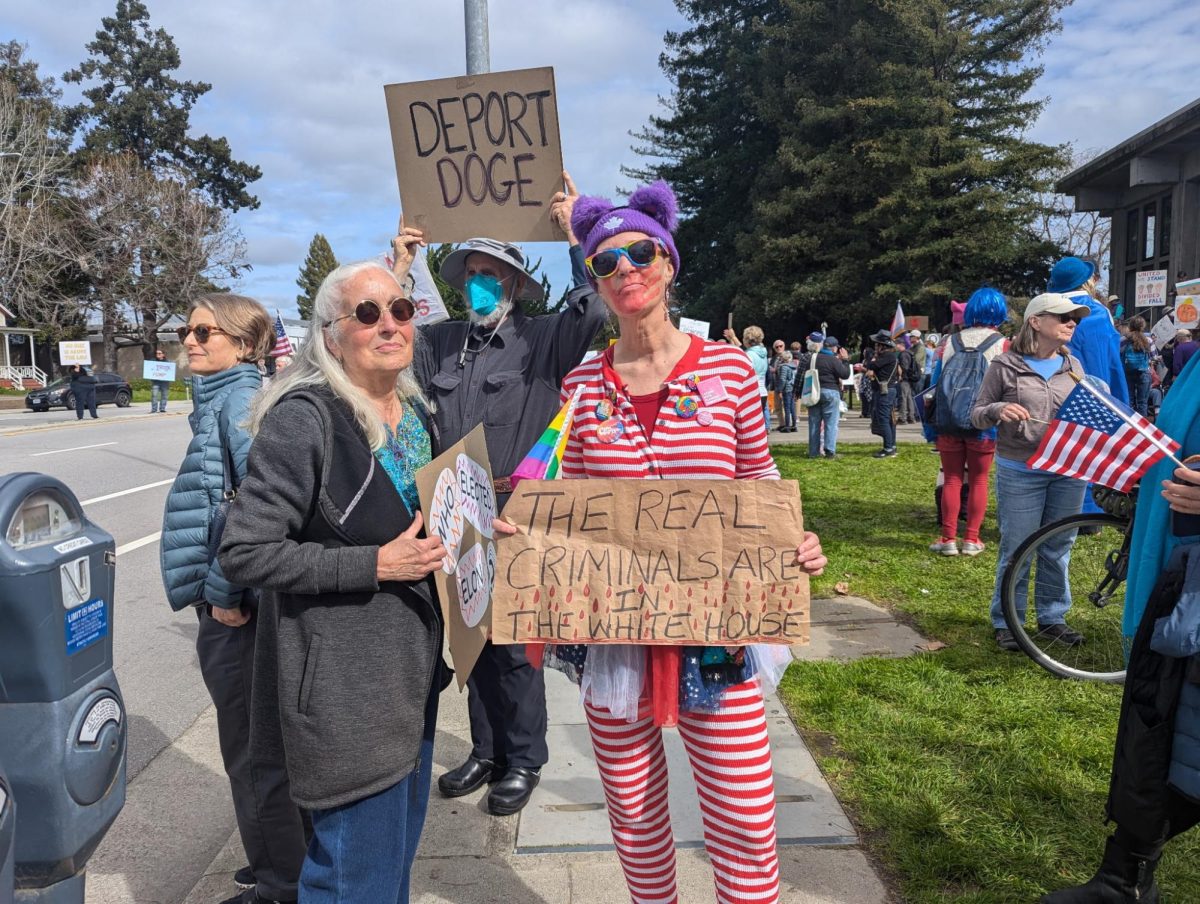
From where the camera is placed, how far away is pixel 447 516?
6.33 ft

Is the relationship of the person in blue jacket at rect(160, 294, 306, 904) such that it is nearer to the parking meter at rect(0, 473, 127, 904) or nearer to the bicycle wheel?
the parking meter at rect(0, 473, 127, 904)

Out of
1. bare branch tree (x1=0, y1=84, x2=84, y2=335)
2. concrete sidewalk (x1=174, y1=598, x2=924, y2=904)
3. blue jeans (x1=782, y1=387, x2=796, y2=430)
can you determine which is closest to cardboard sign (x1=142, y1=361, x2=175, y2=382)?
bare branch tree (x1=0, y1=84, x2=84, y2=335)

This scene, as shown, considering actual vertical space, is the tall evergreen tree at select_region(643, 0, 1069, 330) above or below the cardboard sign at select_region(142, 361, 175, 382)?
above

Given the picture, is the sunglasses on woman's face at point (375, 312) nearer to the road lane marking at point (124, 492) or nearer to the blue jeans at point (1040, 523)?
the blue jeans at point (1040, 523)

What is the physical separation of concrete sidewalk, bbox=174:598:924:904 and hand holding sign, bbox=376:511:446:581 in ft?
4.48

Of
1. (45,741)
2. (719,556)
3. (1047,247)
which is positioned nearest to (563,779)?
(719,556)

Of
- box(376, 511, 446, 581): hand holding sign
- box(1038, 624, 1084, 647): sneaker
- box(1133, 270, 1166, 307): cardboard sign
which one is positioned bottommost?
box(1038, 624, 1084, 647): sneaker

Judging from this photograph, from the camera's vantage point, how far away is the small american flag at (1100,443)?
260 cm

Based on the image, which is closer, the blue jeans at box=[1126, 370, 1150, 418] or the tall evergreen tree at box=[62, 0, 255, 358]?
the blue jeans at box=[1126, 370, 1150, 418]

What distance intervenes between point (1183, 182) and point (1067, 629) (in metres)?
19.7

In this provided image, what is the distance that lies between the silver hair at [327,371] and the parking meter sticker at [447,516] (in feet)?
0.61

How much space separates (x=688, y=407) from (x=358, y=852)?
4.17 ft

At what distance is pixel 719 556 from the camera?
1.91 meters

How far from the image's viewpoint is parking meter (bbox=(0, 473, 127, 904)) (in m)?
1.54
